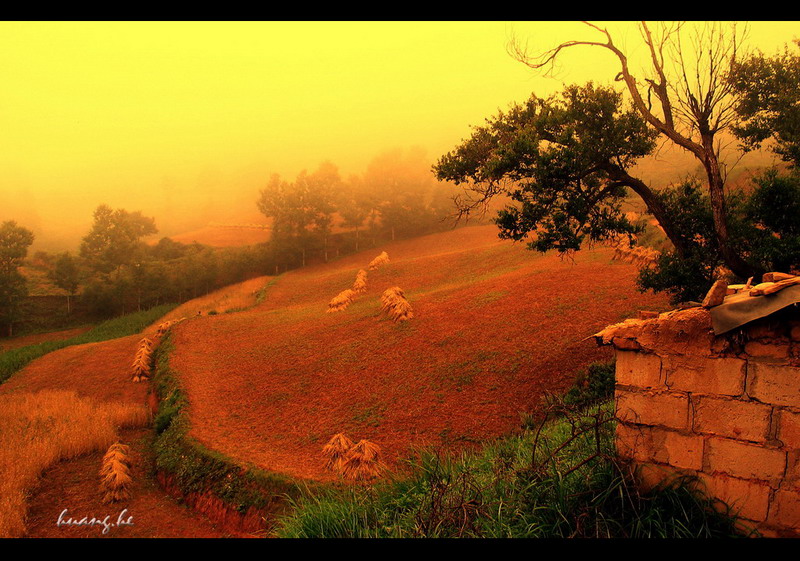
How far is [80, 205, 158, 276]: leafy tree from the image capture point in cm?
4038

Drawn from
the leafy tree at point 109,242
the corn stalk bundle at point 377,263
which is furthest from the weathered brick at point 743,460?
the leafy tree at point 109,242

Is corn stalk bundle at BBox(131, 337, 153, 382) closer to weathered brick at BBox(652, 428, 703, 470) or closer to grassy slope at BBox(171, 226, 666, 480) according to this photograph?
grassy slope at BBox(171, 226, 666, 480)

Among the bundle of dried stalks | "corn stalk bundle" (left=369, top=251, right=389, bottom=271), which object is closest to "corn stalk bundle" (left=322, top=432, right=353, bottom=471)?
the bundle of dried stalks

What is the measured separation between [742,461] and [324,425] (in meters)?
8.51

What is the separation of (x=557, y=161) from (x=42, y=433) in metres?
A: 15.2

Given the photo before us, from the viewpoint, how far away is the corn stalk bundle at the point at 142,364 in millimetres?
17244

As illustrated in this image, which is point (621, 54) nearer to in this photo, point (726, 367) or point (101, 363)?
point (726, 367)

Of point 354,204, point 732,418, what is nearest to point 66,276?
point 354,204

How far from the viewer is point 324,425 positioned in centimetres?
1076

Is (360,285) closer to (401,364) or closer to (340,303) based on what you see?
(340,303)

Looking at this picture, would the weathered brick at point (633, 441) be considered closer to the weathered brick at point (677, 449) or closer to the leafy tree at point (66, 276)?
the weathered brick at point (677, 449)

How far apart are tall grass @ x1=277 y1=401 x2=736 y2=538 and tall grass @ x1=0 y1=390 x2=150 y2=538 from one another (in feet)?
22.1

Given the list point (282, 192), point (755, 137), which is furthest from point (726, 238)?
point (282, 192)

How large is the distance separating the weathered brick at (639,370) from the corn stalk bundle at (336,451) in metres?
5.61
